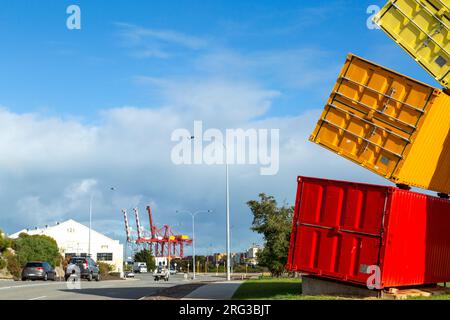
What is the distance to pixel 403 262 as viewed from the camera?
18172 millimetres

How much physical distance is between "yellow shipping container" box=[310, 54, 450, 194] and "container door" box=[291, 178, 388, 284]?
5.76ft

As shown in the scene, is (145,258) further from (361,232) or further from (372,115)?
(361,232)

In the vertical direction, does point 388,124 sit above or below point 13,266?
above

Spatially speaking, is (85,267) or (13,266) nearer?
(85,267)

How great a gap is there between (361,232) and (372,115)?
3.71m

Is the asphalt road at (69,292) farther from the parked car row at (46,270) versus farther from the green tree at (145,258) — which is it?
the green tree at (145,258)

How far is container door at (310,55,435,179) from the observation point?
19000 millimetres

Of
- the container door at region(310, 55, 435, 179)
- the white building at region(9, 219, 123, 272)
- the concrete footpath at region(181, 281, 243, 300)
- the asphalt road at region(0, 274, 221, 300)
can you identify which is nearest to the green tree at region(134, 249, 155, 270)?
the white building at region(9, 219, 123, 272)

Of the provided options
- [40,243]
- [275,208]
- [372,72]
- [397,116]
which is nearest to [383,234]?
[397,116]

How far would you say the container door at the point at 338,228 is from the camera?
57.5 ft

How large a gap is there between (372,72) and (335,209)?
14.0 feet

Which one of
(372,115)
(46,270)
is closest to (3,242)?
(46,270)

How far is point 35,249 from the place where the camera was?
72688 millimetres
